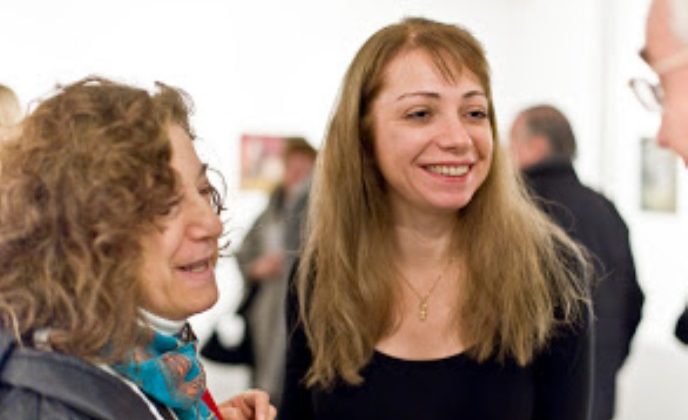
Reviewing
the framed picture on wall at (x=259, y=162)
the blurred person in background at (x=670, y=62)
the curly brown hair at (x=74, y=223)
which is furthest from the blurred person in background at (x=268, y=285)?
the blurred person in background at (x=670, y=62)

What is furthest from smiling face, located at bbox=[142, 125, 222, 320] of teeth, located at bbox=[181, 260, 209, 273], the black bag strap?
the black bag strap

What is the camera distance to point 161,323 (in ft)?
4.00

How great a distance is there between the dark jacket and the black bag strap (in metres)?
2.41

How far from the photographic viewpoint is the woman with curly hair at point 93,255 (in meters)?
1.07

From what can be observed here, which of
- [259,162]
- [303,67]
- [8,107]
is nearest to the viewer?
[8,107]

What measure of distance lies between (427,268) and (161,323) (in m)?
0.83

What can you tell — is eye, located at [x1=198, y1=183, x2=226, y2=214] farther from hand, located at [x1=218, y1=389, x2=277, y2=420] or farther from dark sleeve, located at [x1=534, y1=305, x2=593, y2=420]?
dark sleeve, located at [x1=534, y1=305, x2=593, y2=420]

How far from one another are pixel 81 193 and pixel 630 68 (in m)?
5.40

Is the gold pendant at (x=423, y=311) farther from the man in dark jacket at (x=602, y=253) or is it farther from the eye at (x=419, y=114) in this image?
the man in dark jacket at (x=602, y=253)

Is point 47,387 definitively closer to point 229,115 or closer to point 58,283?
point 58,283

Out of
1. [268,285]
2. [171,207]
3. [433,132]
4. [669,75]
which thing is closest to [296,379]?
[433,132]

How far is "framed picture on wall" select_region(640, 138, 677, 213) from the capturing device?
5418 millimetres

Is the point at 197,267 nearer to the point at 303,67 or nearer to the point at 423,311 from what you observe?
the point at 423,311

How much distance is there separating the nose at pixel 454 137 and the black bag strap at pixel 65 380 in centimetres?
87
